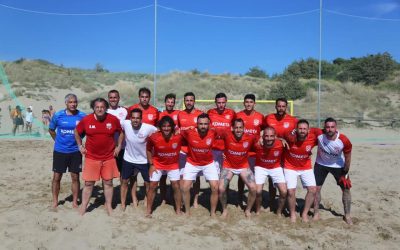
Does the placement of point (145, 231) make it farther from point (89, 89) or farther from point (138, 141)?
point (89, 89)

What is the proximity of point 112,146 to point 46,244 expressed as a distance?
153 centimetres

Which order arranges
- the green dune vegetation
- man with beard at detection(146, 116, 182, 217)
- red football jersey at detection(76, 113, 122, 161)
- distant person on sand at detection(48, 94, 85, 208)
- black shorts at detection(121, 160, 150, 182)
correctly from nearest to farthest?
1. red football jersey at detection(76, 113, 122, 161)
2. man with beard at detection(146, 116, 182, 217)
3. distant person on sand at detection(48, 94, 85, 208)
4. black shorts at detection(121, 160, 150, 182)
5. the green dune vegetation

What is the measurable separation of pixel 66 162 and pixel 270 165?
9.66 ft

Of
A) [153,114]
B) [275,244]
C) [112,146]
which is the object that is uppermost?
[153,114]

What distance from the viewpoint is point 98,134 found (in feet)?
16.9

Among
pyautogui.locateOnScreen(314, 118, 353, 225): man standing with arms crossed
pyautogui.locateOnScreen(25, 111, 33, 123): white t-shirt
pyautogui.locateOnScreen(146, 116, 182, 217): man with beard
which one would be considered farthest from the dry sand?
pyautogui.locateOnScreen(25, 111, 33, 123): white t-shirt

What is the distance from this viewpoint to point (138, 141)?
5.37 meters

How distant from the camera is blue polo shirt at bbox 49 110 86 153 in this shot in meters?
5.37

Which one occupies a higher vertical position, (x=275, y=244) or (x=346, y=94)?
(x=346, y=94)

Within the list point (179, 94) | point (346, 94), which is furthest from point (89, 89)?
point (346, 94)

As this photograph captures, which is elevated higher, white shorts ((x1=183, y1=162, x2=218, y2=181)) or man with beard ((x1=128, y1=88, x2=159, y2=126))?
man with beard ((x1=128, y1=88, x2=159, y2=126))

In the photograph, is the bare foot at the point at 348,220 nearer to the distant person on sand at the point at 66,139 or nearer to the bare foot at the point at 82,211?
the bare foot at the point at 82,211

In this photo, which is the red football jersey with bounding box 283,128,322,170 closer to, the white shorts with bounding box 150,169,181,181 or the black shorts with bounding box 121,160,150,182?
the white shorts with bounding box 150,169,181,181

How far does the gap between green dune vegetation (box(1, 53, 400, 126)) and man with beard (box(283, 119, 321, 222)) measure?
13009 mm
